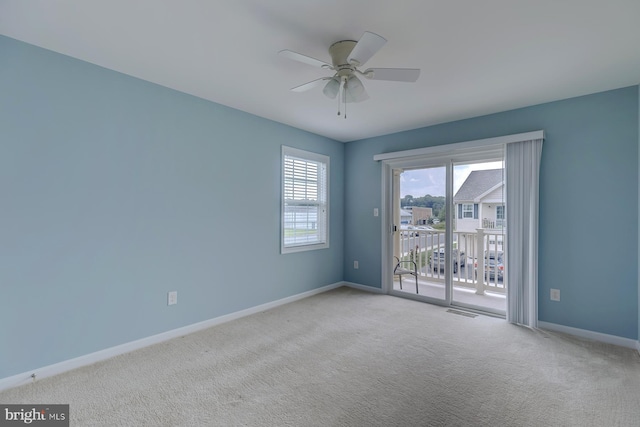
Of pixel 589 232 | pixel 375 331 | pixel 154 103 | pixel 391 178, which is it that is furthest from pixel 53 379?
pixel 589 232

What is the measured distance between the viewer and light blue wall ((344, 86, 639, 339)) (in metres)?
2.76

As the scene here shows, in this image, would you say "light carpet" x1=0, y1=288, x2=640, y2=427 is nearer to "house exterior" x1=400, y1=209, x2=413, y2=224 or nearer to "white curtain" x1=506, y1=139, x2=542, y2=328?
"white curtain" x1=506, y1=139, x2=542, y2=328

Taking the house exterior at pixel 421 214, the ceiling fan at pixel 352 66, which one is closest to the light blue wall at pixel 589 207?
the house exterior at pixel 421 214

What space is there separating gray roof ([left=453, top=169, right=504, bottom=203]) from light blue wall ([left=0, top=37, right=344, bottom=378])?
263cm

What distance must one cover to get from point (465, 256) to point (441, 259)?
0.71 m

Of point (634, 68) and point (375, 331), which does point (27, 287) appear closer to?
point (375, 331)

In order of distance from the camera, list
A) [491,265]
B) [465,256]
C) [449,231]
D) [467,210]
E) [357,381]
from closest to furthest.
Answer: [357,381] < [449,231] < [467,210] < [491,265] < [465,256]

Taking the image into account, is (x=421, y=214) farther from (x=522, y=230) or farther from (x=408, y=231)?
(x=522, y=230)

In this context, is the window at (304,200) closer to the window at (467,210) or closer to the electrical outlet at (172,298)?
the electrical outlet at (172,298)

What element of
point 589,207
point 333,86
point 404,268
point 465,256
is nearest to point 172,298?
point 333,86

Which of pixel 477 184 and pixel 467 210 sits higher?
pixel 477 184

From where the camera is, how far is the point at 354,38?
2008mm

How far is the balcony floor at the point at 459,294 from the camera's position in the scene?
3908 mm

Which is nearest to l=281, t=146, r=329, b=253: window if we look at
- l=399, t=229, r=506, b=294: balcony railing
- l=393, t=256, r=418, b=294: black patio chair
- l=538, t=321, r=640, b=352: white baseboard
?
l=393, t=256, r=418, b=294: black patio chair
